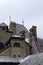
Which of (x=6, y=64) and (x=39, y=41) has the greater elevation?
(x=6, y=64)

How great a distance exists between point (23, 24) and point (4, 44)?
22161 millimetres

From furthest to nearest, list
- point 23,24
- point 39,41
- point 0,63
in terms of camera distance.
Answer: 1. point 23,24
2. point 39,41
3. point 0,63

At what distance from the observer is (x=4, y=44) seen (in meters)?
58.8

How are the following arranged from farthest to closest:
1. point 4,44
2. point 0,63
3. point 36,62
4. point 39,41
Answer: point 39,41, point 4,44, point 0,63, point 36,62

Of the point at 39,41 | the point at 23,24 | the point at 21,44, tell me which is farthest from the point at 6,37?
the point at 23,24

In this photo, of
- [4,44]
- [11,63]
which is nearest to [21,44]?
[4,44]

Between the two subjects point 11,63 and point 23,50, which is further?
point 23,50

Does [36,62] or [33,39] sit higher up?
[36,62]

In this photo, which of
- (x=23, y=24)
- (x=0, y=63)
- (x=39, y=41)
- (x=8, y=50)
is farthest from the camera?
(x=23, y=24)

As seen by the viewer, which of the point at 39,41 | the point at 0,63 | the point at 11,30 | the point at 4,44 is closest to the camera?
the point at 0,63

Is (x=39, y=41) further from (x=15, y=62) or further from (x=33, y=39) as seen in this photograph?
(x=15, y=62)

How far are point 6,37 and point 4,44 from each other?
7.36ft

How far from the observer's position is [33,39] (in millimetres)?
65188

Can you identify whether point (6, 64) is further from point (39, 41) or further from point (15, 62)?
point (39, 41)
